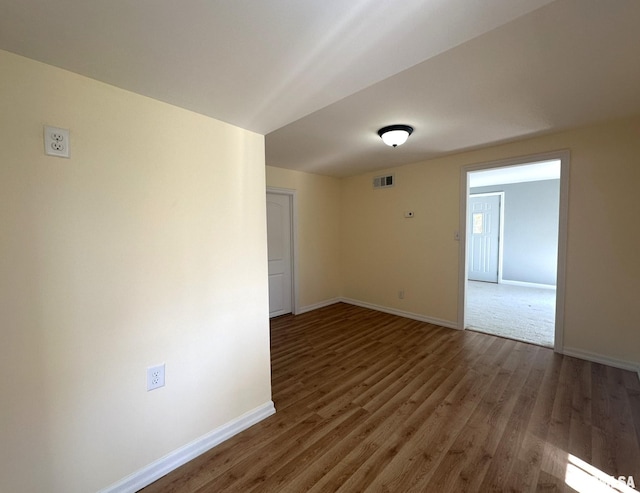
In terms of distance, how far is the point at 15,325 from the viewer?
1.11 m

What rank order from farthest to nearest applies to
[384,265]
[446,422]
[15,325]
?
[384,265], [446,422], [15,325]

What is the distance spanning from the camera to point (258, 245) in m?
1.91

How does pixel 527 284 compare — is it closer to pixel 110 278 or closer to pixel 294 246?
pixel 294 246

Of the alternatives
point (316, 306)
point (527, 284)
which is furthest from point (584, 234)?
point (527, 284)

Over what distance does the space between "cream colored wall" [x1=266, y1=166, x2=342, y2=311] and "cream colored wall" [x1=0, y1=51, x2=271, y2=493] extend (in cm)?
241

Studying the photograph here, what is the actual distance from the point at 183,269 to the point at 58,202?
61 cm

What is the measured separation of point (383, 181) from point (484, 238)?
4.07m

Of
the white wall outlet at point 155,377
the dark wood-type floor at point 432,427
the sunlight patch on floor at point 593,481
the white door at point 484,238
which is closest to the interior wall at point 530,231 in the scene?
the white door at point 484,238

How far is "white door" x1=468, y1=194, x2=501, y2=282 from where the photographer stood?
6.54 m

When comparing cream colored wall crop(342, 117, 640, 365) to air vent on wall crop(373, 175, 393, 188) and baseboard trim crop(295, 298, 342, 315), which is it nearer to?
air vent on wall crop(373, 175, 393, 188)

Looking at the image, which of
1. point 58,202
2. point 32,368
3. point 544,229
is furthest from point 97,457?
point 544,229

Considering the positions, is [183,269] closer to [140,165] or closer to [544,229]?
[140,165]

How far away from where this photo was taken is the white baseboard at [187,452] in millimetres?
1388

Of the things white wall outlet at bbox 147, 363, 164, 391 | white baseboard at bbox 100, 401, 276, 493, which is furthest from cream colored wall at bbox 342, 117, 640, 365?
white wall outlet at bbox 147, 363, 164, 391
